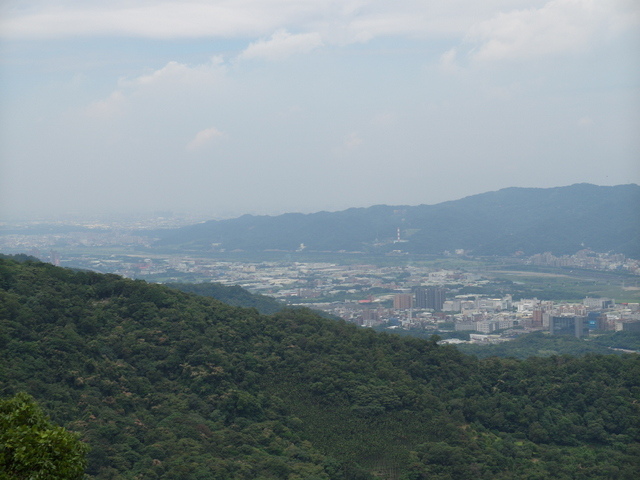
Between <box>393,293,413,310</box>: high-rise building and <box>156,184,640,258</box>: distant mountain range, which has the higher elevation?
<box>156,184,640,258</box>: distant mountain range

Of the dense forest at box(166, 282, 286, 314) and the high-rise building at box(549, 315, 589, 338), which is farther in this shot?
the high-rise building at box(549, 315, 589, 338)

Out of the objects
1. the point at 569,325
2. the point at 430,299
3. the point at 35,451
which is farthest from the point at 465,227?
the point at 35,451

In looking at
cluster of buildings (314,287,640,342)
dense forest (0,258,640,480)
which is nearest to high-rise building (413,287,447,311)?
cluster of buildings (314,287,640,342)

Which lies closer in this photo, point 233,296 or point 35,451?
point 35,451

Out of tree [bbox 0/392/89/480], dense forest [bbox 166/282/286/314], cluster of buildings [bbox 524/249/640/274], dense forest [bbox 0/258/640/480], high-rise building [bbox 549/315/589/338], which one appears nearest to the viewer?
tree [bbox 0/392/89/480]

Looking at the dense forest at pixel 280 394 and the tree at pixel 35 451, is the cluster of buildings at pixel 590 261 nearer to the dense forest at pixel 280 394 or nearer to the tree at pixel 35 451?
the dense forest at pixel 280 394

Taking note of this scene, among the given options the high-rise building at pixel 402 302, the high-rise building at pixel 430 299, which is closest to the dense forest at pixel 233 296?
the high-rise building at pixel 402 302

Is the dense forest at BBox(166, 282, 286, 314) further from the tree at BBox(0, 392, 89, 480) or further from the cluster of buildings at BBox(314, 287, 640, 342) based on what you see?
the tree at BBox(0, 392, 89, 480)

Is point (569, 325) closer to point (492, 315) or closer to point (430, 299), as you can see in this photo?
point (492, 315)

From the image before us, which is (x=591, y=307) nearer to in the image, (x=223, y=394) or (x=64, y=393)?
(x=223, y=394)
